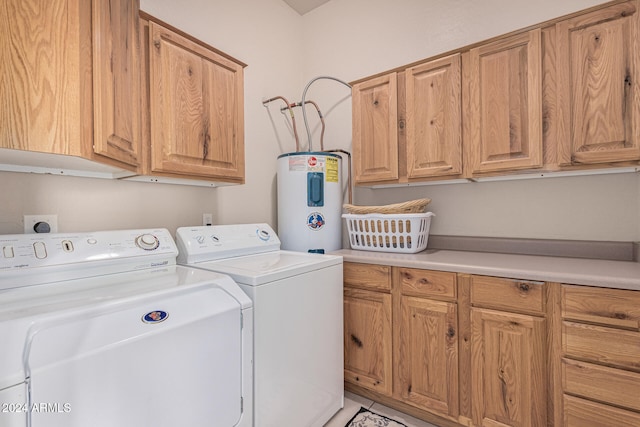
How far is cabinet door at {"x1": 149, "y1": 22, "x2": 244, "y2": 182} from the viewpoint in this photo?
4.78 feet

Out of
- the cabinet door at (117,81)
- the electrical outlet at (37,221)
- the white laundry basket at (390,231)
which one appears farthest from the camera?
the white laundry basket at (390,231)

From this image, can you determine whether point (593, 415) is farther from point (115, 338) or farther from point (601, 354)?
point (115, 338)

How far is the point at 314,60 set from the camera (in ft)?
9.04

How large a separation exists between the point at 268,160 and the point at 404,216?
120cm

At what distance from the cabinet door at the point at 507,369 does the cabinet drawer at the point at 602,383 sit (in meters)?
0.09

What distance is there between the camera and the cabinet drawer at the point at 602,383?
44.3 inches

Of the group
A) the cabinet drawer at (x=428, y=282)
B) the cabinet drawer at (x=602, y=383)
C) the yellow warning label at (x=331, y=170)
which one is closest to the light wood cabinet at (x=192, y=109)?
the yellow warning label at (x=331, y=170)

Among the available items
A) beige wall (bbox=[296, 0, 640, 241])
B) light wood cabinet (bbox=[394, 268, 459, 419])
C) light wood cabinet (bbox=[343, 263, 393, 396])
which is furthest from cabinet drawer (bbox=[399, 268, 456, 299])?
beige wall (bbox=[296, 0, 640, 241])

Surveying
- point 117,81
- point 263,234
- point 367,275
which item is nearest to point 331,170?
point 263,234

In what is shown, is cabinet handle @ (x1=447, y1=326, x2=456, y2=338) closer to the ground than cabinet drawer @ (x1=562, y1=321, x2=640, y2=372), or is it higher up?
closer to the ground

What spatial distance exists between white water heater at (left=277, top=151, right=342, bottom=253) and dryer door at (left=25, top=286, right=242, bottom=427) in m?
0.99

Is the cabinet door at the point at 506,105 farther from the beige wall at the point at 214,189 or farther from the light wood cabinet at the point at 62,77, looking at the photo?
the light wood cabinet at the point at 62,77

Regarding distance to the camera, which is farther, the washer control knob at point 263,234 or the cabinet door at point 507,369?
the washer control knob at point 263,234

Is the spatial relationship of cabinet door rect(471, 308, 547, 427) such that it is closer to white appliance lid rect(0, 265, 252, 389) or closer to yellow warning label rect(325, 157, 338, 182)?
white appliance lid rect(0, 265, 252, 389)
